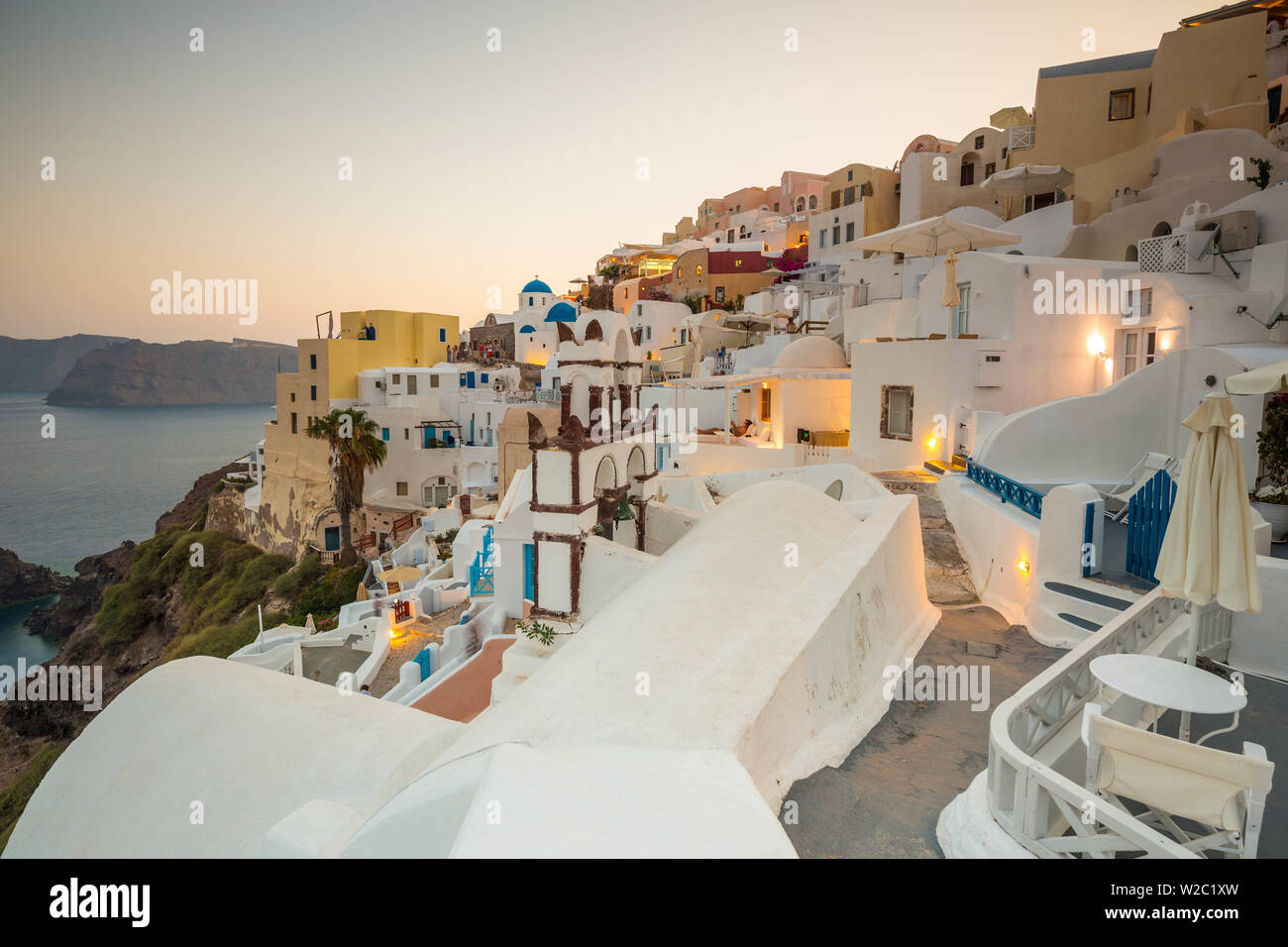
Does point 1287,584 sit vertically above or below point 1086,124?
below

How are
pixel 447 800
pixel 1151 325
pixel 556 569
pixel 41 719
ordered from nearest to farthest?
pixel 447 800
pixel 556 569
pixel 1151 325
pixel 41 719

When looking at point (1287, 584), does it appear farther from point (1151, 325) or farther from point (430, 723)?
point (1151, 325)

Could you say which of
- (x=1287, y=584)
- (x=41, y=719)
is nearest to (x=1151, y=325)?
(x=1287, y=584)

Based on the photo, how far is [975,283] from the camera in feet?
57.1

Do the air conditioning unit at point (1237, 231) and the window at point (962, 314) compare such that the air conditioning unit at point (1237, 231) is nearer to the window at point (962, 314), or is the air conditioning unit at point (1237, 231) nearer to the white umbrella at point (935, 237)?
the white umbrella at point (935, 237)

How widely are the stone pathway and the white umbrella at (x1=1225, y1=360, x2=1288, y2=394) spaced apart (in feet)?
14.7

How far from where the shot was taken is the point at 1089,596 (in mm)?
8109

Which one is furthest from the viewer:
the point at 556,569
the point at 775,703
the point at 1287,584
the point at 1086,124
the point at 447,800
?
the point at 1086,124

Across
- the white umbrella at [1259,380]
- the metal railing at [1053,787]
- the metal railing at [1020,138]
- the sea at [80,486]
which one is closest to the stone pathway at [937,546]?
the white umbrella at [1259,380]

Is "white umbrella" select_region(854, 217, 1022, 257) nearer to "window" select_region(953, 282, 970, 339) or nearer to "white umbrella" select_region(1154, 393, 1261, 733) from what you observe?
"window" select_region(953, 282, 970, 339)

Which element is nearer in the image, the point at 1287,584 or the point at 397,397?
the point at 1287,584

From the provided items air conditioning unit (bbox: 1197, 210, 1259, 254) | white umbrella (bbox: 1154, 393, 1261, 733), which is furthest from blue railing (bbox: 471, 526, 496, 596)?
air conditioning unit (bbox: 1197, 210, 1259, 254)

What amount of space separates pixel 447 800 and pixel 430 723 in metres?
3.50

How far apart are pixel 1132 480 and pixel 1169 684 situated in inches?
396
